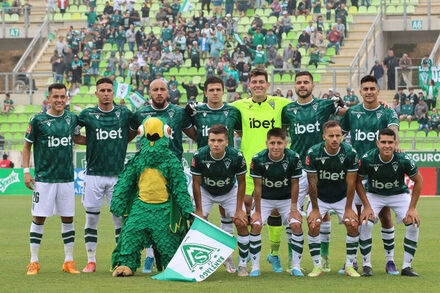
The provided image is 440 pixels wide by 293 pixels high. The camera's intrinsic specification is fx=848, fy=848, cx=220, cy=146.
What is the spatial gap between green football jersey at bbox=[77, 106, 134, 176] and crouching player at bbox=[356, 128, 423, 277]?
121 inches

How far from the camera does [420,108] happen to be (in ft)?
91.7

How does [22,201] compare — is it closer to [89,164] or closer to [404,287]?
[89,164]

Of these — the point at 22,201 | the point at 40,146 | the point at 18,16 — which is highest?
the point at 18,16

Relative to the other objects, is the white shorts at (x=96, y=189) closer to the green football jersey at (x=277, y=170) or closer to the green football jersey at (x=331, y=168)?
→ the green football jersey at (x=277, y=170)

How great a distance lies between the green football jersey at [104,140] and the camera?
1075 cm

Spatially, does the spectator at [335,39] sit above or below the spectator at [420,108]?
above

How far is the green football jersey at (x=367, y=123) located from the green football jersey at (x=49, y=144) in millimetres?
3608

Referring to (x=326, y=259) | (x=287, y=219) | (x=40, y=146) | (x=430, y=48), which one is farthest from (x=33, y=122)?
(x=430, y=48)

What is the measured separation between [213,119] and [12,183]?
1857 centimetres

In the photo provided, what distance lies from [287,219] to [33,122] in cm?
334

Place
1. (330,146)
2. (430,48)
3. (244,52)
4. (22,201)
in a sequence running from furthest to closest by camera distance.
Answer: (430,48) → (244,52) → (22,201) → (330,146)

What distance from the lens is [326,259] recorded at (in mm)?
10500

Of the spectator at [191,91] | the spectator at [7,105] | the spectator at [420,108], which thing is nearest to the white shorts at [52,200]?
the spectator at [420,108]

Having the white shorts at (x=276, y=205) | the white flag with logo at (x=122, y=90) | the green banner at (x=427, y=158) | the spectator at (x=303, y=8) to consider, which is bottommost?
the green banner at (x=427, y=158)
